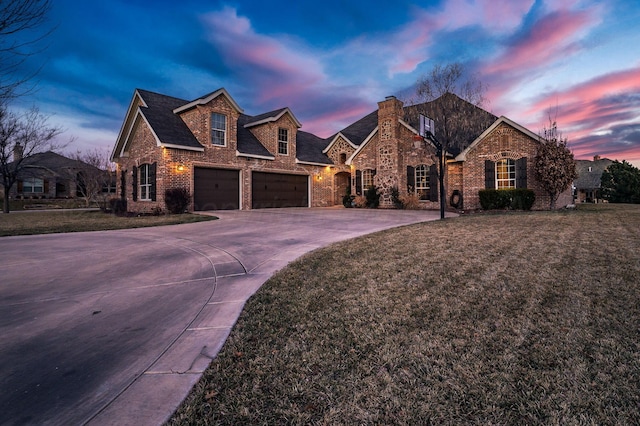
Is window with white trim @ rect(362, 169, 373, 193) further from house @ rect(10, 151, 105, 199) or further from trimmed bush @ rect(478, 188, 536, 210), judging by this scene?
house @ rect(10, 151, 105, 199)

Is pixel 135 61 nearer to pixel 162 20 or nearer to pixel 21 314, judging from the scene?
pixel 162 20

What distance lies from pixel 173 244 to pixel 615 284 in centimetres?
736

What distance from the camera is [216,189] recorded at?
1591 cm

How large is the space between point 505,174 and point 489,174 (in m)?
0.80

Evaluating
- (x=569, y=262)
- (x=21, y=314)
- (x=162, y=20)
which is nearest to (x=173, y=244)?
(x=21, y=314)

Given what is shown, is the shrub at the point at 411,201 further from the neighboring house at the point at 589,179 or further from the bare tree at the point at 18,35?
the neighboring house at the point at 589,179

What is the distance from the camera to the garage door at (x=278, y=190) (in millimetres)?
17500

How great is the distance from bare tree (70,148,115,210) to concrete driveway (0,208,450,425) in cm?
2532

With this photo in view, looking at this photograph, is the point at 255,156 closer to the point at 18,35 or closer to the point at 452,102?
the point at 452,102

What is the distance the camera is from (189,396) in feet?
5.23

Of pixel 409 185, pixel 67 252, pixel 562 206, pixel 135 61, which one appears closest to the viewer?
pixel 67 252

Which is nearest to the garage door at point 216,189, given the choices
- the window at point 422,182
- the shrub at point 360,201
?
the shrub at point 360,201

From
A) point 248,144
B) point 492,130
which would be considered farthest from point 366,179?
point 248,144

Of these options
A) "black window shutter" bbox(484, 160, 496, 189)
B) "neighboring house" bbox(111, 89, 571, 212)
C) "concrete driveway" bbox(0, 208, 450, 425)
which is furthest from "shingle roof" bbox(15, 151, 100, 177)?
"black window shutter" bbox(484, 160, 496, 189)
